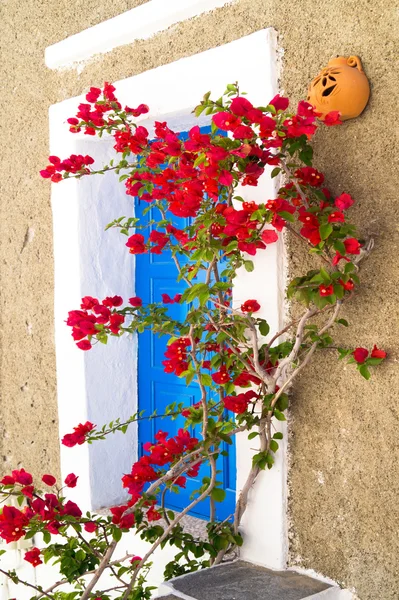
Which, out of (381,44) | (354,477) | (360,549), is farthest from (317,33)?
(360,549)

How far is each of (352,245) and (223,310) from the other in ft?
2.26

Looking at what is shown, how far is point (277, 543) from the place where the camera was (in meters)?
2.89

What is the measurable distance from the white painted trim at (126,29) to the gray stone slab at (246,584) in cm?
229

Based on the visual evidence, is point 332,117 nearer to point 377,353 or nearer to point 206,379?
point 377,353

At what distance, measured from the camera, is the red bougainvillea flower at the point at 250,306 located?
289 cm

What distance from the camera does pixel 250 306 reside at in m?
2.90

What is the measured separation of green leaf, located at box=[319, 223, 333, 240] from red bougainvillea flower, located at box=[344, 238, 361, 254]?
0.20 feet

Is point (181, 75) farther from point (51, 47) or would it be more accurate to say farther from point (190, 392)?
point (190, 392)

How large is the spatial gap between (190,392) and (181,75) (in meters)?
1.54

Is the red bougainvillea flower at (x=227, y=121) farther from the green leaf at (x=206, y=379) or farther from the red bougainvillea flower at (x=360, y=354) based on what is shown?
the green leaf at (x=206, y=379)

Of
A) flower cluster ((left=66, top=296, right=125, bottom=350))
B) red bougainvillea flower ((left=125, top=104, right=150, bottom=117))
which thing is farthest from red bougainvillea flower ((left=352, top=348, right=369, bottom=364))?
red bougainvillea flower ((left=125, top=104, right=150, bottom=117))

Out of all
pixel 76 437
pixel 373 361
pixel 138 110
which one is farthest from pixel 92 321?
pixel 373 361

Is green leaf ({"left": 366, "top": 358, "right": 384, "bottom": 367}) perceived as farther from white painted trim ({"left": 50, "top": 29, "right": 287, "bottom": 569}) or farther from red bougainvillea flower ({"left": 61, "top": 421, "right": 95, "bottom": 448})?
white painted trim ({"left": 50, "top": 29, "right": 287, "bottom": 569})

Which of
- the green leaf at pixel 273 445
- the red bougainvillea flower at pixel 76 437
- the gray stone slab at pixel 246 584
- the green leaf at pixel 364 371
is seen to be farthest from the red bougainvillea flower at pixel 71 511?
the green leaf at pixel 364 371
